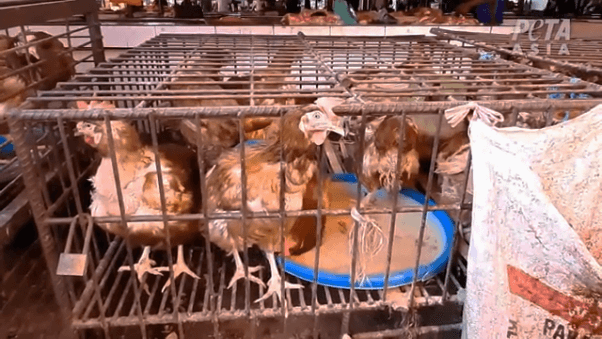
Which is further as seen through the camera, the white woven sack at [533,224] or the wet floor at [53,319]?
the wet floor at [53,319]

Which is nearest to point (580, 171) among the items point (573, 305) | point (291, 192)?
point (573, 305)

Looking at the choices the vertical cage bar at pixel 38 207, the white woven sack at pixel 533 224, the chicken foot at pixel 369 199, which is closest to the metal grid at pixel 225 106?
the vertical cage bar at pixel 38 207

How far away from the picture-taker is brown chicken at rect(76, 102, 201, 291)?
37.9 inches

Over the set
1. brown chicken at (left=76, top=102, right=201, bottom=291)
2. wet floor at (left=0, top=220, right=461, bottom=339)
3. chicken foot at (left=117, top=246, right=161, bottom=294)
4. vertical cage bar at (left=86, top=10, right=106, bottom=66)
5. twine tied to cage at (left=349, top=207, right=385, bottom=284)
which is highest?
vertical cage bar at (left=86, top=10, right=106, bottom=66)

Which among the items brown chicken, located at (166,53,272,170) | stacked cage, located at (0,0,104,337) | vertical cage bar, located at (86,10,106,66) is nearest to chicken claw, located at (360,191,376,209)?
brown chicken, located at (166,53,272,170)

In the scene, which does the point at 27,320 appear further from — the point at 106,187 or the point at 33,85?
the point at 33,85

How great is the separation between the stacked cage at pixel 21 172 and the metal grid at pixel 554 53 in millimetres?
1238

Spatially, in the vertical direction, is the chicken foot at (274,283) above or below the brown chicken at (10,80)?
below

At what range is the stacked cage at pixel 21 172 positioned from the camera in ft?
2.99

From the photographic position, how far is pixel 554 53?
1.39 meters

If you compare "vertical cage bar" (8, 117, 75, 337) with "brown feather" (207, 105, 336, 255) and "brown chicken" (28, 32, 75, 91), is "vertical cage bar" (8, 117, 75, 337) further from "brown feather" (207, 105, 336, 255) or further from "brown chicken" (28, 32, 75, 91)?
"brown chicken" (28, 32, 75, 91)

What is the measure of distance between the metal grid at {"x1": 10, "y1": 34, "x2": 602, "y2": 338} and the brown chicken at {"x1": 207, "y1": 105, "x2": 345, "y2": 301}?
64mm

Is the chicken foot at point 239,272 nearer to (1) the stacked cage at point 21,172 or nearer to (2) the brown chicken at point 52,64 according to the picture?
(1) the stacked cage at point 21,172

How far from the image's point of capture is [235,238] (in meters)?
1.01
